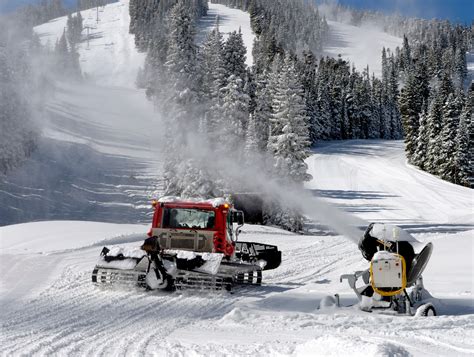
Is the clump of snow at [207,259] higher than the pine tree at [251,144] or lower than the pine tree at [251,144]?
higher

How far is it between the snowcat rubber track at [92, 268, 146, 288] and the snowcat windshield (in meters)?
1.97

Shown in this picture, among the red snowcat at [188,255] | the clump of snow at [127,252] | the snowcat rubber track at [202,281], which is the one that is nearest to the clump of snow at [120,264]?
the red snowcat at [188,255]

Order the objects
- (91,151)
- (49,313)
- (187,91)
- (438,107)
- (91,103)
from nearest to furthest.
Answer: (49,313) → (187,91) → (438,107) → (91,151) → (91,103)

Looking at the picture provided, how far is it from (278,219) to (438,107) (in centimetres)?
3673

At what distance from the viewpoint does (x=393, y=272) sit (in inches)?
364

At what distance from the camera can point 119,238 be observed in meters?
23.3

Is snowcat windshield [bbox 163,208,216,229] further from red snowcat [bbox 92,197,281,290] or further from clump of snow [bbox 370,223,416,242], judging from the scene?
clump of snow [bbox 370,223,416,242]

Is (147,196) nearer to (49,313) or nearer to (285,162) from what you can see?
(285,162)

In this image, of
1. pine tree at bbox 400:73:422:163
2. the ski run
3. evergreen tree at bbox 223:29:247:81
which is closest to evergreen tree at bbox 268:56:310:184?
the ski run

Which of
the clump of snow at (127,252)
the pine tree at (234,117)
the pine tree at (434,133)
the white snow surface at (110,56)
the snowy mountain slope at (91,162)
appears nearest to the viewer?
the clump of snow at (127,252)

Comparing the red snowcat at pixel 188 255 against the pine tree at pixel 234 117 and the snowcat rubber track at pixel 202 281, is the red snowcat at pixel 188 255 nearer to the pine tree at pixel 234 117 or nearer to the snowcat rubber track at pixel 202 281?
the snowcat rubber track at pixel 202 281

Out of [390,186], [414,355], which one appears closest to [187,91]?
[390,186]

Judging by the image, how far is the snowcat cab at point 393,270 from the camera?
9.24 metres

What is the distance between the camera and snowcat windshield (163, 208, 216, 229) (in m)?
14.0
